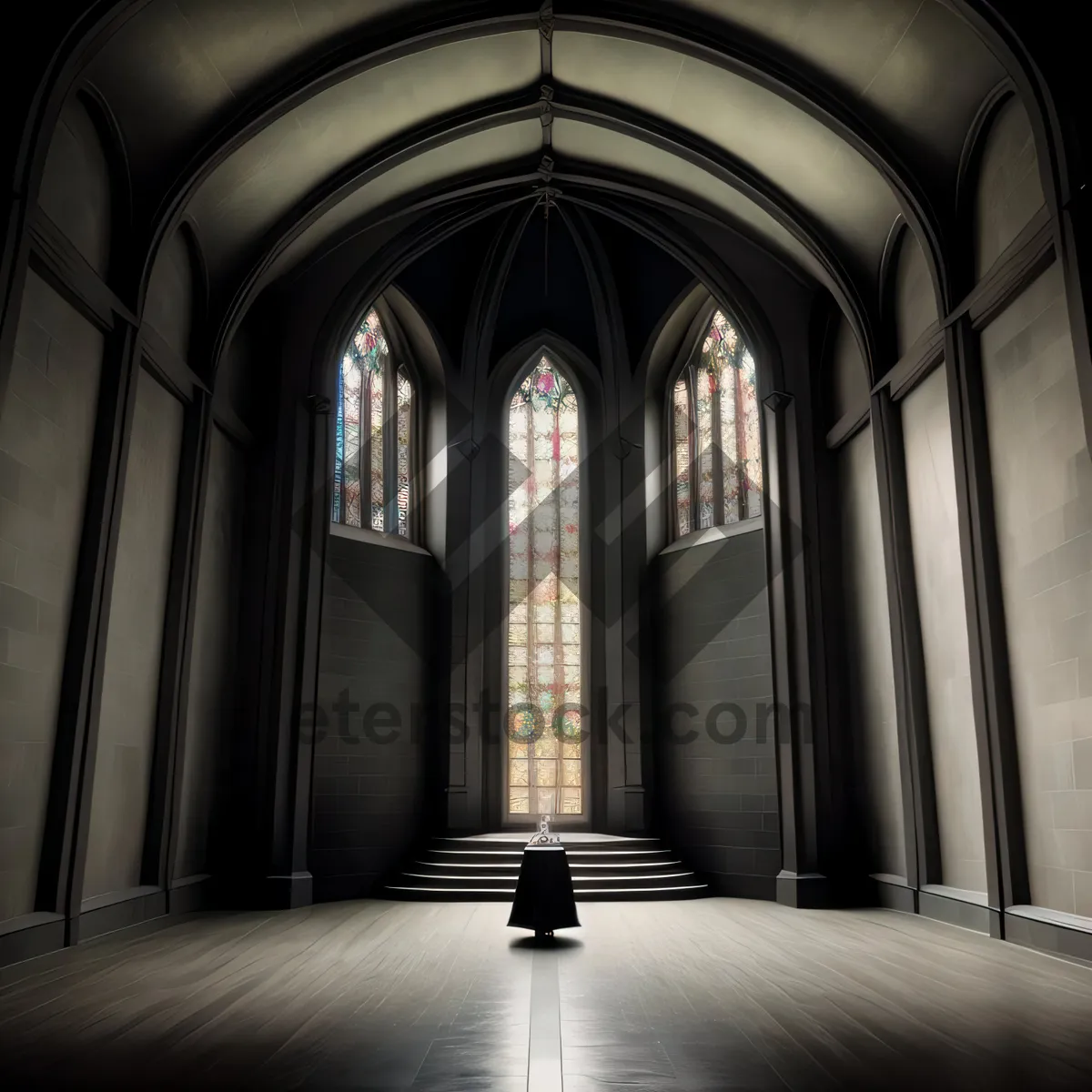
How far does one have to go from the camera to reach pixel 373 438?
11.8 m

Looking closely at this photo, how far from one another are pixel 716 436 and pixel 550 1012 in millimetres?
8283

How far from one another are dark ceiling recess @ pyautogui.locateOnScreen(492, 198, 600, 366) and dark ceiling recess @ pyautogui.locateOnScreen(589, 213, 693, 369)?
0.42 meters

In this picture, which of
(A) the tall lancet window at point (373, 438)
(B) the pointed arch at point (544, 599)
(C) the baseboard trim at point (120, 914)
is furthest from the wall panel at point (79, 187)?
(B) the pointed arch at point (544, 599)

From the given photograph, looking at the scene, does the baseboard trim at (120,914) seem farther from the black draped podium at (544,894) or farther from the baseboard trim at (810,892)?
the baseboard trim at (810,892)

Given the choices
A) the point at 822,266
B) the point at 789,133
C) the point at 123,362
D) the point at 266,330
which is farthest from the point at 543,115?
the point at 123,362

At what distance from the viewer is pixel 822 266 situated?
367 inches

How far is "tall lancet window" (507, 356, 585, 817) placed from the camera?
11695 millimetres

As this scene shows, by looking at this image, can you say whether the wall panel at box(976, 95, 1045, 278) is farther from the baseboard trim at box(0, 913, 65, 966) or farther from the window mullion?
the baseboard trim at box(0, 913, 65, 966)

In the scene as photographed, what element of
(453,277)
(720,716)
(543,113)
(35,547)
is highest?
(453,277)

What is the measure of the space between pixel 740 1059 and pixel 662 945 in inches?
125

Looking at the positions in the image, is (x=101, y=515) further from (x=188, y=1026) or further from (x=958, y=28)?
(x=958, y=28)

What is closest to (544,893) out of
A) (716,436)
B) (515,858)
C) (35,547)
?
(515,858)

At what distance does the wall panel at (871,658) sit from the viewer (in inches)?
348

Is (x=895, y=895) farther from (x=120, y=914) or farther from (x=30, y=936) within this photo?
(x=30, y=936)
